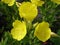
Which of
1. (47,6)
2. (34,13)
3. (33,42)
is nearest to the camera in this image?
(34,13)

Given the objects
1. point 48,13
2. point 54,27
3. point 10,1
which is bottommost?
point 54,27

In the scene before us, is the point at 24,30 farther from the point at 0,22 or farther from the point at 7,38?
the point at 0,22

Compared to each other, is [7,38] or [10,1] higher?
[10,1]

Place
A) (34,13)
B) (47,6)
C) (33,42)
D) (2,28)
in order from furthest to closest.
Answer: (2,28)
(47,6)
(33,42)
(34,13)

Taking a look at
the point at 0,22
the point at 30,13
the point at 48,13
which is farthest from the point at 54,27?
the point at 30,13

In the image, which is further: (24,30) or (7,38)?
(7,38)

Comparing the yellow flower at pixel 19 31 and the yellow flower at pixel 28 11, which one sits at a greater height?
the yellow flower at pixel 28 11

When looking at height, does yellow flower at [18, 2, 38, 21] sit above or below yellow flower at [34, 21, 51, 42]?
above

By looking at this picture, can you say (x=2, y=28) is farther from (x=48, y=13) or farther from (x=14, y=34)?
(x=14, y=34)

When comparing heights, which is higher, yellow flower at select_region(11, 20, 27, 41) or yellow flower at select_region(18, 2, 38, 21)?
yellow flower at select_region(18, 2, 38, 21)

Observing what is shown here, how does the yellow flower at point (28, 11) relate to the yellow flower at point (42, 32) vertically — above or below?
above

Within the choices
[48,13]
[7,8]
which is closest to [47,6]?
[48,13]
